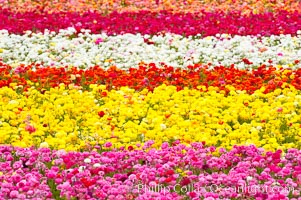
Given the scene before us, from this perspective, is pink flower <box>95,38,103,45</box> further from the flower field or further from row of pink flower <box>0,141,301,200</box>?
row of pink flower <box>0,141,301,200</box>

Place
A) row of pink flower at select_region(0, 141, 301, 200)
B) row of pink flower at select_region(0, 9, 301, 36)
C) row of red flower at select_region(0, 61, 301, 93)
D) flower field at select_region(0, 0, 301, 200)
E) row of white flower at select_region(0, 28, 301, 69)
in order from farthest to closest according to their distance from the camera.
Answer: row of pink flower at select_region(0, 9, 301, 36) → row of white flower at select_region(0, 28, 301, 69) → row of red flower at select_region(0, 61, 301, 93) → flower field at select_region(0, 0, 301, 200) → row of pink flower at select_region(0, 141, 301, 200)

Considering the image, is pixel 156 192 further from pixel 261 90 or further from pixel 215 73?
pixel 215 73

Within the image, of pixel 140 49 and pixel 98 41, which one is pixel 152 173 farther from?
pixel 98 41

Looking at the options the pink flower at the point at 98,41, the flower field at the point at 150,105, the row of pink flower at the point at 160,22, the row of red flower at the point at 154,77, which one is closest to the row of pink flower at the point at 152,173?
the flower field at the point at 150,105

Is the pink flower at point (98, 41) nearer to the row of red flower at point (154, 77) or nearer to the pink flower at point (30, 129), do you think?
the row of red flower at point (154, 77)

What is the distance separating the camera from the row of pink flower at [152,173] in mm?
5656

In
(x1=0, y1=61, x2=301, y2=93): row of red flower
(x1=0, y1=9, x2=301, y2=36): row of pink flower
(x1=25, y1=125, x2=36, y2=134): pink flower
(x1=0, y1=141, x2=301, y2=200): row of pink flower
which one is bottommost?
(x1=0, y1=141, x2=301, y2=200): row of pink flower

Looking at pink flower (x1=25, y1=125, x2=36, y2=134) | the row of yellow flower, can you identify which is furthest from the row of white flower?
pink flower (x1=25, y1=125, x2=36, y2=134)

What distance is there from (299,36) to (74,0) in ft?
26.2

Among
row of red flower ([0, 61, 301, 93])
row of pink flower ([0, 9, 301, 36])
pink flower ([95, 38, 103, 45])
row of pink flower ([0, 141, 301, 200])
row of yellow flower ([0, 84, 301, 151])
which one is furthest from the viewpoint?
row of pink flower ([0, 9, 301, 36])

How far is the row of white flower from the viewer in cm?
1222

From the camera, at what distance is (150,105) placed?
30.5 feet

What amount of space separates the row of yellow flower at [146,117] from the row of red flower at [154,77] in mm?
328

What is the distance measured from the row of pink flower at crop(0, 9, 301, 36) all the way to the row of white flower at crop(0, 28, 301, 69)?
0.40 metres
